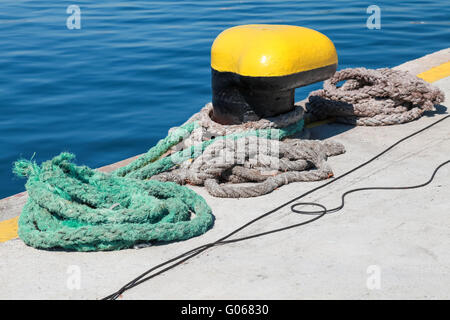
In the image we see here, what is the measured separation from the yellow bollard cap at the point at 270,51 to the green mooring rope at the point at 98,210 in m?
0.96

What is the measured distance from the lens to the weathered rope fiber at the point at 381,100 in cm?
429

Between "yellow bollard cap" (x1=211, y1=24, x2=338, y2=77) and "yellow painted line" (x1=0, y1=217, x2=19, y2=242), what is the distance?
158cm

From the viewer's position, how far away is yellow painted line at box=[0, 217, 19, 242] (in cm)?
290

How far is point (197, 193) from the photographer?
3316 millimetres

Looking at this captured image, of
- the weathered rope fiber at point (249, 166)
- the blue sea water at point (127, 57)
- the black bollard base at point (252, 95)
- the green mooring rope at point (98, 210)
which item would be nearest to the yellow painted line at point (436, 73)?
the black bollard base at point (252, 95)

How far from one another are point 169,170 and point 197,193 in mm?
410

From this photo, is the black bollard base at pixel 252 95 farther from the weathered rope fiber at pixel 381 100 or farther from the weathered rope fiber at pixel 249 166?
the weathered rope fiber at pixel 381 100

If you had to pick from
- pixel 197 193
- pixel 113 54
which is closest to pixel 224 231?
pixel 197 193

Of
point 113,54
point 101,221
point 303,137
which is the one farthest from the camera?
point 113,54

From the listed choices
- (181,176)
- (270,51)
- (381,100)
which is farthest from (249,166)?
(381,100)

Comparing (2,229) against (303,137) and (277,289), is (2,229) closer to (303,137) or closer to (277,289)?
(277,289)

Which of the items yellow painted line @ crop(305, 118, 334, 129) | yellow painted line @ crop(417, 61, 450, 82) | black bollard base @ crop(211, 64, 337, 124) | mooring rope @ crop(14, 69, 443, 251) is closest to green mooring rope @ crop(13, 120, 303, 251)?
mooring rope @ crop(14, 69, 443, 251)

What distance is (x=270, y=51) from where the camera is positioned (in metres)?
3.53

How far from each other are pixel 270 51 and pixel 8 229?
71.2 inches
